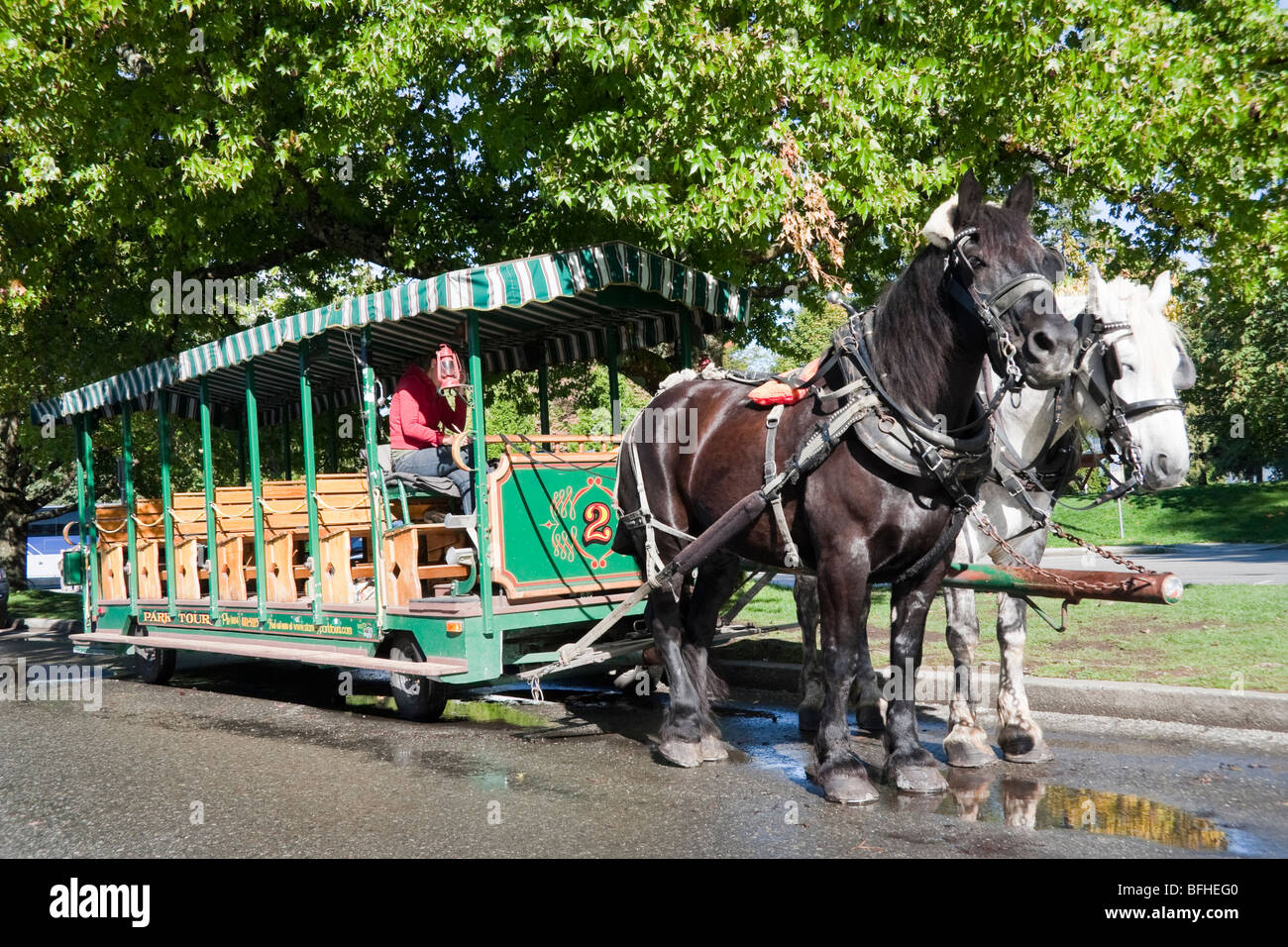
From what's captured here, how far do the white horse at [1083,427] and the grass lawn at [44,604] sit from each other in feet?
49.2

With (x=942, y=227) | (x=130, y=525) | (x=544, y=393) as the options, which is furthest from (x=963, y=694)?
(x=130, y=525)

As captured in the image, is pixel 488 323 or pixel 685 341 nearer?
pixel 685 341

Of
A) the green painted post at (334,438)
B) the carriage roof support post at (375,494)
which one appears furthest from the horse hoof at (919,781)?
the green painted post at (334,438)

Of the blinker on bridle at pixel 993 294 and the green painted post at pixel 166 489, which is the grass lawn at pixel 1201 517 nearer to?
the green painted post at pixel 166 489

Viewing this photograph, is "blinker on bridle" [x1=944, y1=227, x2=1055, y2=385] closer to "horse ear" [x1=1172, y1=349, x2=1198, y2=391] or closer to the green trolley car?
"horse ear" [x1=1172, y1=349, x2=1198, y2=391]

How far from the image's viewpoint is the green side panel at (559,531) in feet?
23.7

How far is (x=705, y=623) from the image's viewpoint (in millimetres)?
6691

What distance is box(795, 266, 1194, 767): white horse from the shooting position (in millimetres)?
5359

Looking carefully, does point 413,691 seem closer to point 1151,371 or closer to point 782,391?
point 782,391

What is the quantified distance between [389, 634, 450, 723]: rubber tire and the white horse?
3022 millimetres

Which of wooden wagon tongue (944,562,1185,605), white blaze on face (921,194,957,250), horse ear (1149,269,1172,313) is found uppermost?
white blaze on face (921,194,957,250)

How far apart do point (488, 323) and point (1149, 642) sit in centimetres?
581

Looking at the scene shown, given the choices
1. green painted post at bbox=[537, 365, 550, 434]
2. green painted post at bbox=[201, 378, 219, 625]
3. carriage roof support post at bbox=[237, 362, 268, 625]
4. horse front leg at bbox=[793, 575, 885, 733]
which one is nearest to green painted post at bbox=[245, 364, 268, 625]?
carriage roof support post at bbox=[237, 362, 268, 625]

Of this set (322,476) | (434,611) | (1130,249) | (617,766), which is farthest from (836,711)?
(1130,249)
